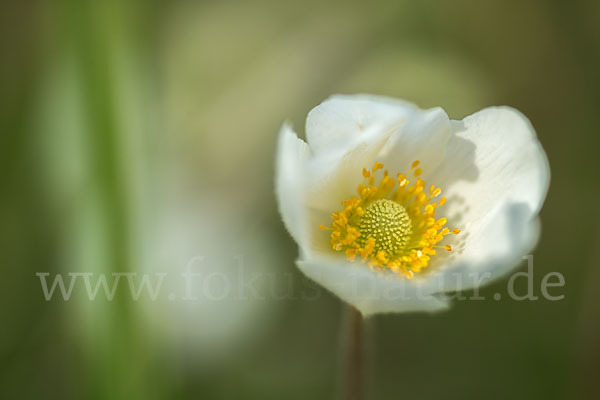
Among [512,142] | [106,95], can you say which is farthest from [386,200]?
[106,95]

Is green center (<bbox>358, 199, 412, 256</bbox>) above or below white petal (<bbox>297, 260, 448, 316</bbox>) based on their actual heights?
above

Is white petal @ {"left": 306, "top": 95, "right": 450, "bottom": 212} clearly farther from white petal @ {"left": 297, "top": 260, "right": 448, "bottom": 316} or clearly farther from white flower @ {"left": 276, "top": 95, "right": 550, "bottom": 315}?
white petal @ {"left": 297, "top": 260, "right": 448, "bottom": 316}

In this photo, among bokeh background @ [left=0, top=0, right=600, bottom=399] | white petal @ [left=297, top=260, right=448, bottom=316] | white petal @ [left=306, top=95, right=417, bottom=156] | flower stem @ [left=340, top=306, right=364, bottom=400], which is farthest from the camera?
bokeh background @ [left=0, top=0, right=600, bottom=399]

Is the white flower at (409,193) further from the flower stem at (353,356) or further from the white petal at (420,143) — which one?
the flower stem at (353,356)

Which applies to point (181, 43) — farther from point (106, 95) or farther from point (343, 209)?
point (343, 209)

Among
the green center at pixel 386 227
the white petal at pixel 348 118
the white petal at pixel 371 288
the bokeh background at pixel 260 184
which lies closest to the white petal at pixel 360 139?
the white petal at pixel 348 118

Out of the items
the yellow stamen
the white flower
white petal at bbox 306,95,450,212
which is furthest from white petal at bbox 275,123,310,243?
the yellow stamen
